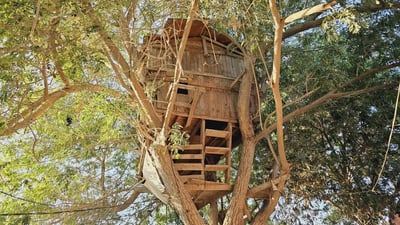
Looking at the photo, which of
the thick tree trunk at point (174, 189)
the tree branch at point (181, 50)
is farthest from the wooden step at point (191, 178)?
the tree branch at point (181, 50)

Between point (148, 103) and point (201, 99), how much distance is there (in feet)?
5.18

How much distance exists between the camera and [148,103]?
5.17 m

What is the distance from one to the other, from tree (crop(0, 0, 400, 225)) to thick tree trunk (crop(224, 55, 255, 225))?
0.02 meters

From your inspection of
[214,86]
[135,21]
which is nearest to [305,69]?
[214,86]

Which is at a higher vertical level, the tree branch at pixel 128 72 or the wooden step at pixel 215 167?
the tree branch at pixel 128 72

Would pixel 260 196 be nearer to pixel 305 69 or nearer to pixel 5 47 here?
pixel 305 69

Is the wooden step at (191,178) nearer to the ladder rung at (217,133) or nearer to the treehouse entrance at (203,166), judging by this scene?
the treehouse entrance at (203,166)

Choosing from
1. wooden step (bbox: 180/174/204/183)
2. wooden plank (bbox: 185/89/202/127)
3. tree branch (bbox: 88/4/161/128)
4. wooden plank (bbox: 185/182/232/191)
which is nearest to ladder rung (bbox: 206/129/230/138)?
wooden plank (bbox: 185/89/202/127)

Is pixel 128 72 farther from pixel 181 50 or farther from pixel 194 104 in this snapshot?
pixel 194 104

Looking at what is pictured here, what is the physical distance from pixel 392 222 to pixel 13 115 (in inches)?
281

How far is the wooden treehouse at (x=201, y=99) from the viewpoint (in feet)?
19.6

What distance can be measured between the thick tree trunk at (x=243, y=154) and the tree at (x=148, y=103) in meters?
0.02

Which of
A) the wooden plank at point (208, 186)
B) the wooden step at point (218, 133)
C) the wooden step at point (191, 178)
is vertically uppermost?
the wooden step at point (218, 133)

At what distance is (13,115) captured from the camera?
4.26 m
